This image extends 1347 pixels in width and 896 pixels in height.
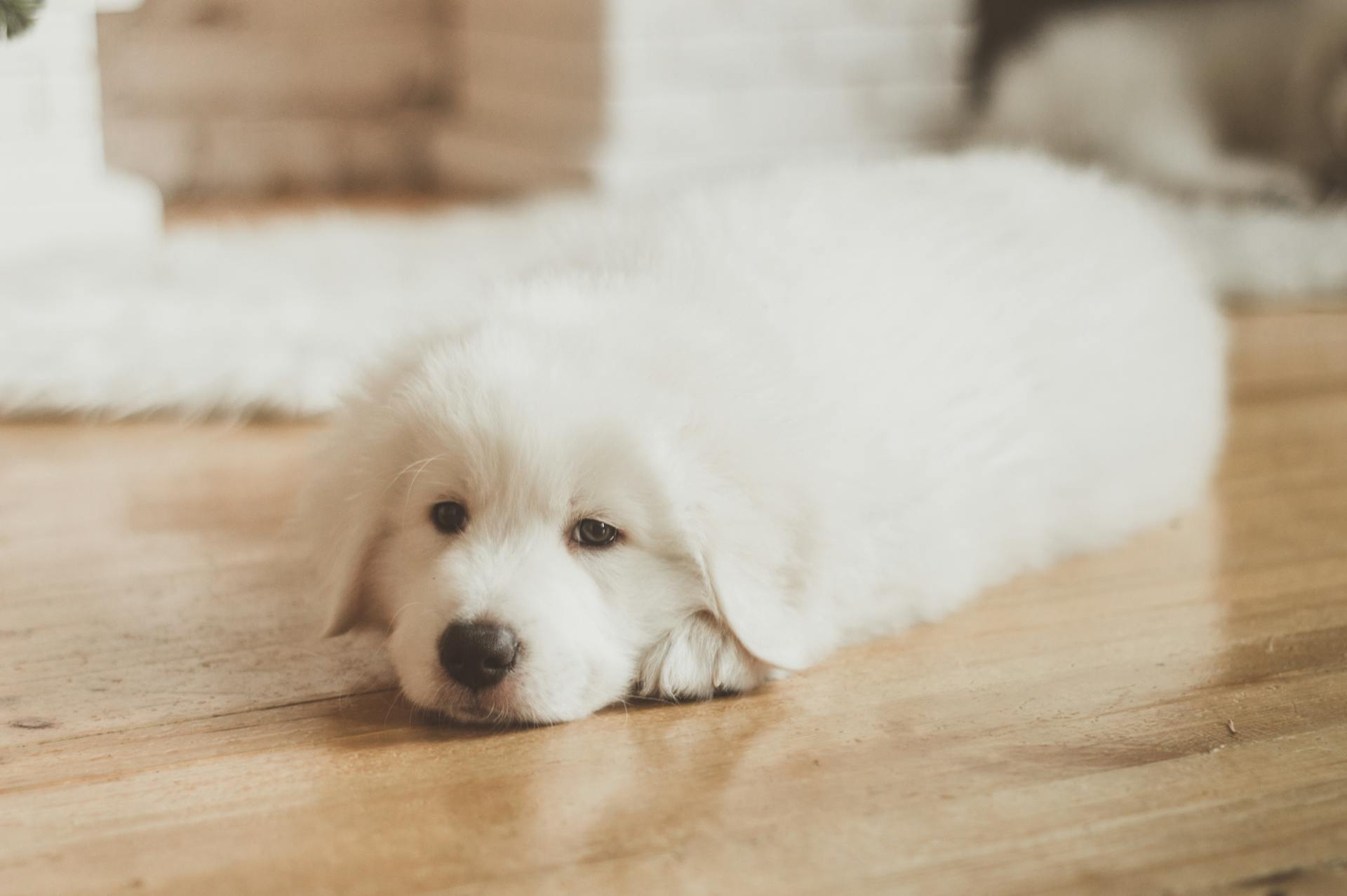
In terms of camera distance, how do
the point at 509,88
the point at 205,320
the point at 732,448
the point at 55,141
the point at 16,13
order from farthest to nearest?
1. the point at 509,88
2. the point at 55,141
3. the point at 205,320
4. the point at 16,13
5. the point at 732,448

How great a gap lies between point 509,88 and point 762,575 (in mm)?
3096

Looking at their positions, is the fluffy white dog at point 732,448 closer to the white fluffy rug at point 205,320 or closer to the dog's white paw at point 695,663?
the dog's white paw at point 695,663

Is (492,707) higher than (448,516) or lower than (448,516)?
lower

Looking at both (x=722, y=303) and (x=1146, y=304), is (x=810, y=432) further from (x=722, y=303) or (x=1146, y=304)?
(x=1146, y=304)

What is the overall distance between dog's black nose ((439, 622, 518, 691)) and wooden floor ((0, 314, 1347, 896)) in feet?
0.24

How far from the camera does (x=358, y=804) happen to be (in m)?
1.21

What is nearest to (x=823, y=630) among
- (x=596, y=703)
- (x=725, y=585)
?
(x=725, y=585)

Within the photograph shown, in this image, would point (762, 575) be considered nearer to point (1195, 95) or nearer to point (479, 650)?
point (479, 650)

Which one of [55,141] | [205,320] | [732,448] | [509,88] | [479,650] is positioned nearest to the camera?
[479,650]

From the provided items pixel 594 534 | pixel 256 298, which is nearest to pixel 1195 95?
pixel 256 298

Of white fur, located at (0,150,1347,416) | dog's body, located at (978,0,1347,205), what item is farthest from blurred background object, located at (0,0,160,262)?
dog's body, located at (978,0,1347,205)

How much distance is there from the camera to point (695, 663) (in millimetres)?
1440

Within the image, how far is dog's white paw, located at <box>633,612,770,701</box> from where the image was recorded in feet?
4.71

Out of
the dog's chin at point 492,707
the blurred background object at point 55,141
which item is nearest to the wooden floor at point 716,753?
the dog's chin at point 492,707
